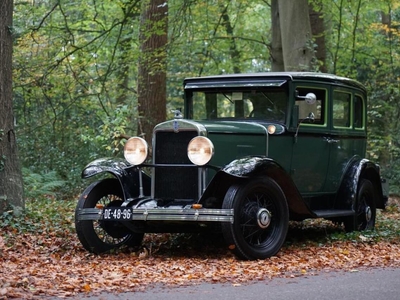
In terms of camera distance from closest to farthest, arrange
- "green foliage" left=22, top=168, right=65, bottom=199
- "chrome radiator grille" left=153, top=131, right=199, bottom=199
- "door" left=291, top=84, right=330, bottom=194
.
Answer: "chrome radiator grille" left=153, top=131, right=199, bottom=199 < "door" left=291, top=84, right=330, bottom=194 < "green foliage" left=22, top=168, right=65, bottom=199

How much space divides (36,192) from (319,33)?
7996 millimetres

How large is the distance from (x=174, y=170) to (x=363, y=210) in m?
3.82

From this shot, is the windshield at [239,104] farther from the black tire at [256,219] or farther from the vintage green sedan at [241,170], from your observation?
the black tire at [256,219]

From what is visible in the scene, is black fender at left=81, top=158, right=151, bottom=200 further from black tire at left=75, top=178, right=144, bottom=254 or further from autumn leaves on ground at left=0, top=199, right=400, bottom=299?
autumn leaves on ground at left=0, top=199, right=400, bottom=299

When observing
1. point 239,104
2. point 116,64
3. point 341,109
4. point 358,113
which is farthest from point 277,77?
point 116,64

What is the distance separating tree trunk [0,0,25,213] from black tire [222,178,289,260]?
3.71 metres

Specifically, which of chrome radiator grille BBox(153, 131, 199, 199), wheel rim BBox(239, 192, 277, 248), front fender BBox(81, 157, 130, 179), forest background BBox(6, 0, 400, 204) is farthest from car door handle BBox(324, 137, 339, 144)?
forest background BBox(6, 0, 400, 204)

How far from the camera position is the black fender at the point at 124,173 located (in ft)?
31.0

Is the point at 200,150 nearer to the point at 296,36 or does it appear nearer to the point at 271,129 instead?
the point at 271,129

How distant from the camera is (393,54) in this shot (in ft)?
73.8

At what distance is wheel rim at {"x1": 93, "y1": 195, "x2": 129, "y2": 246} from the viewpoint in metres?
9.62

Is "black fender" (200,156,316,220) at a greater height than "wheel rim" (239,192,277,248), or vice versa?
"black fender" (200,156,316,220)

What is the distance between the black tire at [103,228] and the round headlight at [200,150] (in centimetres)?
138

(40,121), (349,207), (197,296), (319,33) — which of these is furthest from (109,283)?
(40,121)
